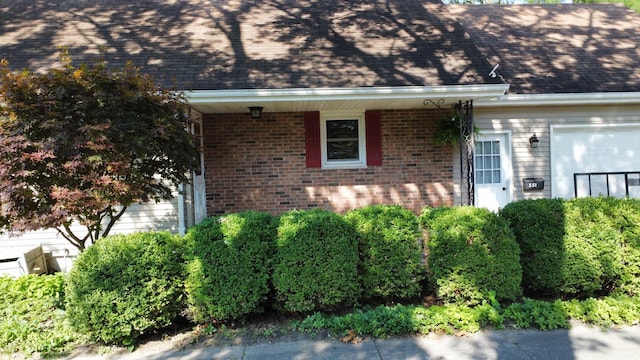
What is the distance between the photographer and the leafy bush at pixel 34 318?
395 cm

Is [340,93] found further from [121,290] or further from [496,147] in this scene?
[121,290]

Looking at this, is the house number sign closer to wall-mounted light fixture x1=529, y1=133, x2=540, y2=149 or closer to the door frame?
the door frame

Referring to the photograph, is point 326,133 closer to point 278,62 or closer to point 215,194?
point 278,62

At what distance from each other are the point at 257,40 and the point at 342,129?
240 centimetres

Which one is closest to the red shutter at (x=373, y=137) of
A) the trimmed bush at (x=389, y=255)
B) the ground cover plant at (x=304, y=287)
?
the ground cover plant at (x=304, y=287)

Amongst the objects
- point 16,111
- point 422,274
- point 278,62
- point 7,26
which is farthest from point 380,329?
point 7,26

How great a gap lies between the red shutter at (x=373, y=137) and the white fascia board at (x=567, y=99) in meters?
1.92

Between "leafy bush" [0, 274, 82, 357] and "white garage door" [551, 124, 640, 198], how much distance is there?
8593 mm

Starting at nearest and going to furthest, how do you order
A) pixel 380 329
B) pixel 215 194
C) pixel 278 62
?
pixel 380 329 < pixel 278 62 < pixel 215 194

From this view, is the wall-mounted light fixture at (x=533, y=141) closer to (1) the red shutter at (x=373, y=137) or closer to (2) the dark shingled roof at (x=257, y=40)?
(2) the dark shingled roof at (x=257, y=40)

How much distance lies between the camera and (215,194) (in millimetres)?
7578

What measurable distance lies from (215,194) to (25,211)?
11.9 feet

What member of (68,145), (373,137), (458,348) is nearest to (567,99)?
(373,137)

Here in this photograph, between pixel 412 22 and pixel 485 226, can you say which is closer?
pixel 485 226
